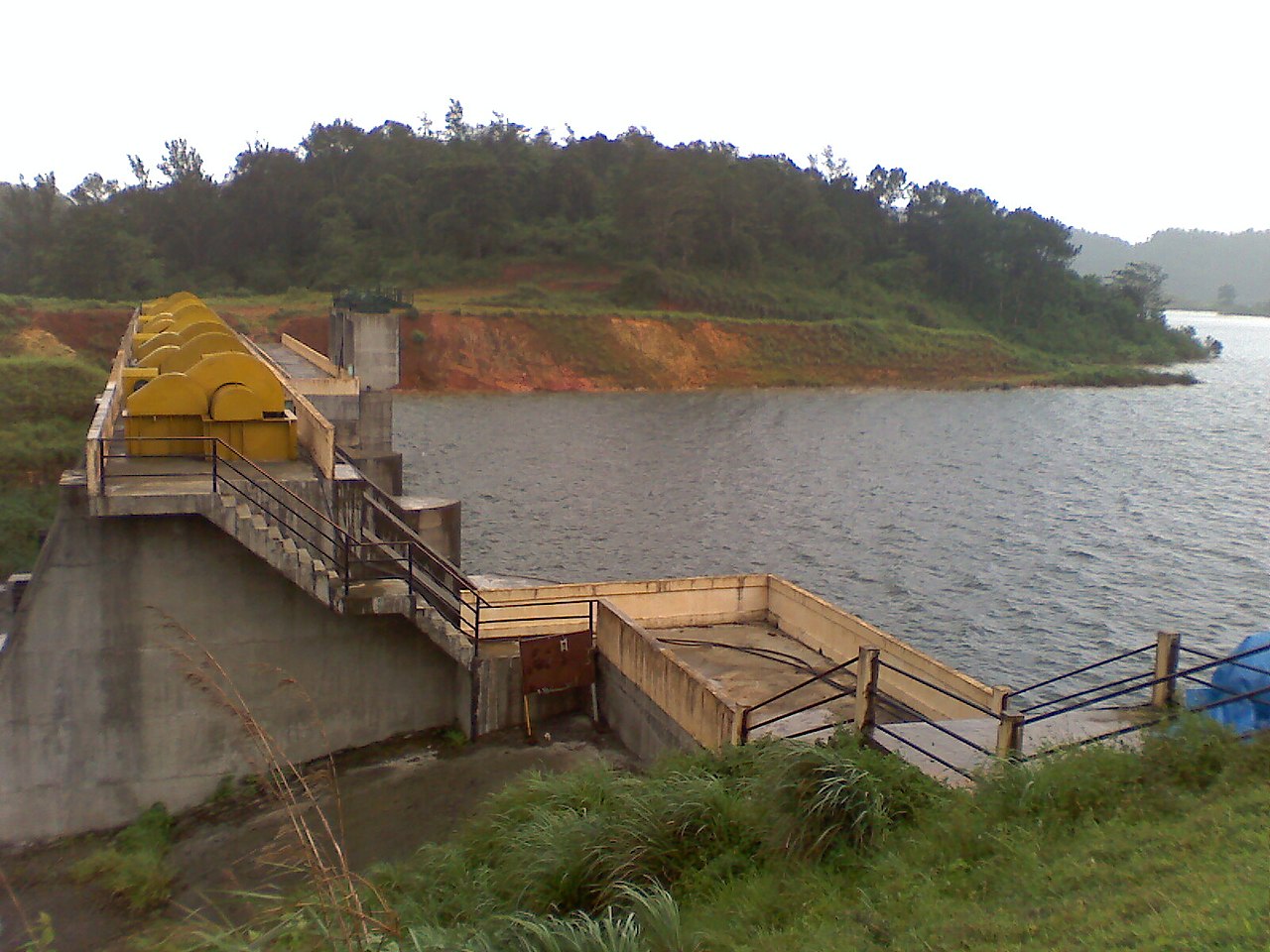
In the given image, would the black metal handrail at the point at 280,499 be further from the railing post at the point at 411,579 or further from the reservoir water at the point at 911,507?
the reservoir water at the point at 911,507

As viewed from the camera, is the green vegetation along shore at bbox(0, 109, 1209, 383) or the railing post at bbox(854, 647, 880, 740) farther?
the green vegetation along shore at bbox(0, 109, 1209, 383)

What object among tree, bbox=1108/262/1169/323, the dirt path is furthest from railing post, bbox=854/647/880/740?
tree, bbox=1108/262/1169/323

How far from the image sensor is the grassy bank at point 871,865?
5.57m

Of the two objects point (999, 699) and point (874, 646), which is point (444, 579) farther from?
point (999, 699)

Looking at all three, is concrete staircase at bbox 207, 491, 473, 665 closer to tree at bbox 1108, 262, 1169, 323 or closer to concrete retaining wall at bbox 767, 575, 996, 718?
concrete retaining wall at bbox 767, 575, 996, 718

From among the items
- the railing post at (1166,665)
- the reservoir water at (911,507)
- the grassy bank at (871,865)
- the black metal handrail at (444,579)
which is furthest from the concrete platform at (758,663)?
the reservoir water at (911,507)

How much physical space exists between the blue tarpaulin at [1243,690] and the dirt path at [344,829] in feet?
19.8

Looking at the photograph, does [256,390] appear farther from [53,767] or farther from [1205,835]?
[1205,835]

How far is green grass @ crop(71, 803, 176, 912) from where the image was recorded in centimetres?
1112

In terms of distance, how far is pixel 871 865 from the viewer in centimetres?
676

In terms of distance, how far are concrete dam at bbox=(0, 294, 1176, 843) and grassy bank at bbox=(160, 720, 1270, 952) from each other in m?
2.36

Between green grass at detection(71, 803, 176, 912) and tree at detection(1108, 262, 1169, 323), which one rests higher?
tree at detection(1108, 262, 1169, 323)

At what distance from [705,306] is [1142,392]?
102 ft

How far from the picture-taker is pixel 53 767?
482 inches
